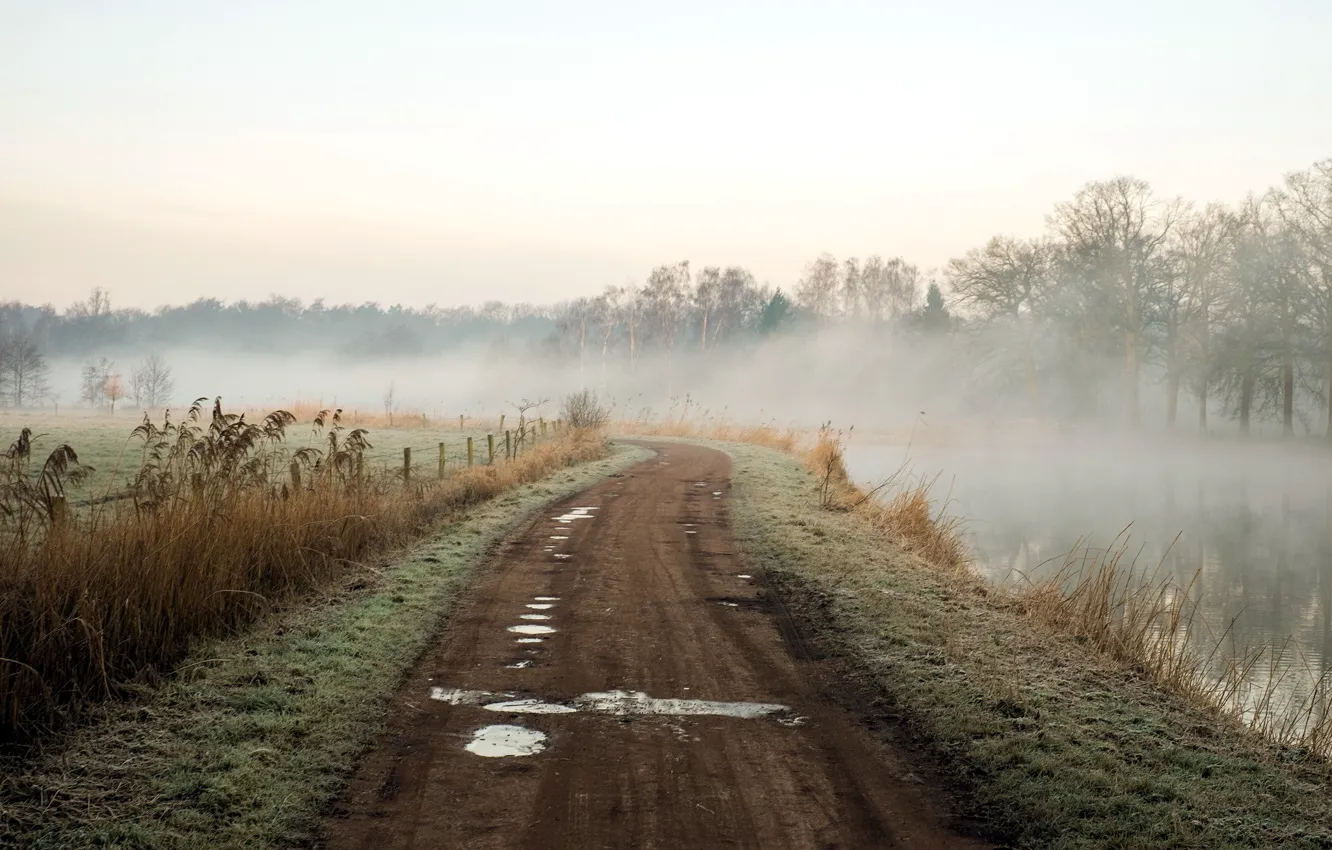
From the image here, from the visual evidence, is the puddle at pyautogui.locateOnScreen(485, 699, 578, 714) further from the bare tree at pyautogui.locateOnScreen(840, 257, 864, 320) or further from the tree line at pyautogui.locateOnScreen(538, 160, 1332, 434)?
the bare tree at pyautogui.locateOnScreen(840, 257, 864, 320)

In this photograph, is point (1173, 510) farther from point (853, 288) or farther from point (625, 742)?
point (853, 288)

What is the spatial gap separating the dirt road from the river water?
452cm

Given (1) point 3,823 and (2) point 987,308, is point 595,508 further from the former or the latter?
(2) point 987,308

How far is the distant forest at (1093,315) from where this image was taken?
41812 millimetres

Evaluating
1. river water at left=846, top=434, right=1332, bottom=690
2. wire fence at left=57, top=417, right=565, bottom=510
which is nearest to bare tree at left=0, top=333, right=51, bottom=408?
wire fence at left=57, top=417, right=565, bottom=510

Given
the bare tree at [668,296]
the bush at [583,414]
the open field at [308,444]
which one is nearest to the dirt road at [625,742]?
the open field at [308,444]

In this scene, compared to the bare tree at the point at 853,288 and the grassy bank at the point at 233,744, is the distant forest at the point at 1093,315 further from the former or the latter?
the grassy bank at the point at 233,744

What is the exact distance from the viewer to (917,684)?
671 centimetres

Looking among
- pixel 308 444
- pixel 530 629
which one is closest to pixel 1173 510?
pixel 530 629

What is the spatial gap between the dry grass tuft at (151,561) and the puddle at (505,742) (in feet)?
7.39

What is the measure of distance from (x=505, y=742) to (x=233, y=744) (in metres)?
1.45

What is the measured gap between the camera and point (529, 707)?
6.13 metres

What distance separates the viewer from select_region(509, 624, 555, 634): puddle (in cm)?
811

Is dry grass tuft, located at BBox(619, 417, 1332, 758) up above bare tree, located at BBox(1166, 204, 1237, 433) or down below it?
below
